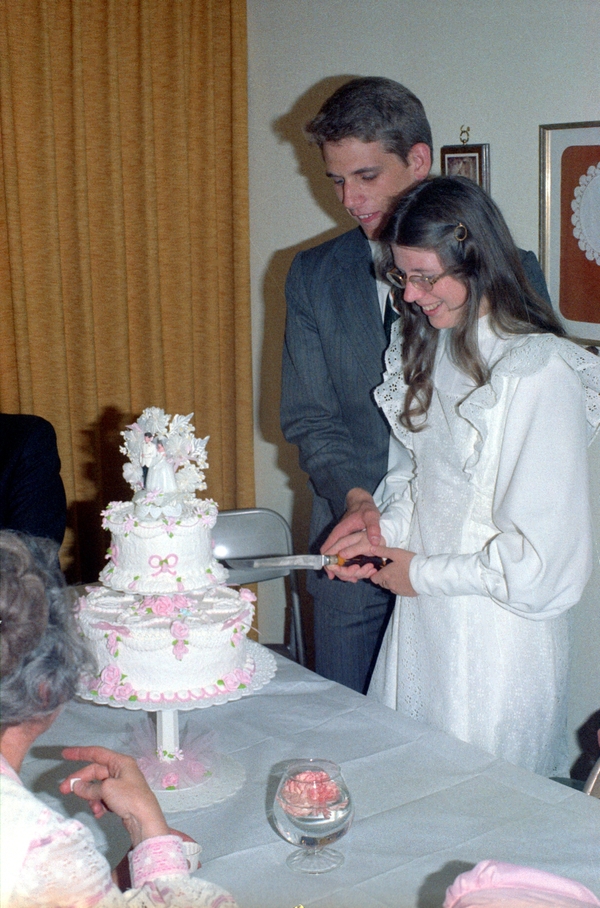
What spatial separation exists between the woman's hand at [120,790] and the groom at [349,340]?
1.23 metres

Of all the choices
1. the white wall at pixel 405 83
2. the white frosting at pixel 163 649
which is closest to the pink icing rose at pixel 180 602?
the white frosting at pixel 163 649

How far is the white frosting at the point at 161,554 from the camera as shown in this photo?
203 centimetres

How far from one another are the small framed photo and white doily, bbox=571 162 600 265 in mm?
369

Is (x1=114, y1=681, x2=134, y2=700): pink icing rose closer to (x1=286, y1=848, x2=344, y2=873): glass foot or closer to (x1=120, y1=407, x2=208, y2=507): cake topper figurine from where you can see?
(x1=120, y1=407, x2=208, y2=507): cake topper figurine

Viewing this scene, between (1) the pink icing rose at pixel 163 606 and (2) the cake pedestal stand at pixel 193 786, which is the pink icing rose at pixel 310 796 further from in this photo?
(1) the pink icing rose at pixel 163 606

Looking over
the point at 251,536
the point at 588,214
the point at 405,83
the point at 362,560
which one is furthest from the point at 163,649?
the point at 405,83

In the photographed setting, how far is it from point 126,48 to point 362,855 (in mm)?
3539

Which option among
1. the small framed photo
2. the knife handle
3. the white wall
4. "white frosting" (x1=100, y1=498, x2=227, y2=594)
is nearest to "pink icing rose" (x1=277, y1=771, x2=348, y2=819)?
"white frosting" (x1=100, y1=498, x2=227, y2=594)

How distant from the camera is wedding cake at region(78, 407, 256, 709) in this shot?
1972 millimetres

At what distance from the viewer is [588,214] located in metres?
3.13

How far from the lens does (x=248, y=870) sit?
163 centimetres

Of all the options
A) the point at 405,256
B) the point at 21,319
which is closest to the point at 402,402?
the point at 405,256

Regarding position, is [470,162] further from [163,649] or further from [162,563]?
[163,649]

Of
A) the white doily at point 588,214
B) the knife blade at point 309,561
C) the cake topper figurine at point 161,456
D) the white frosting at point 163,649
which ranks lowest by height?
the white frosting at point 163,649
